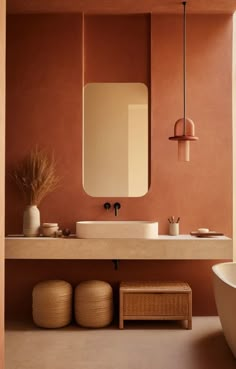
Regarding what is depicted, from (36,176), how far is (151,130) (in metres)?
1.31

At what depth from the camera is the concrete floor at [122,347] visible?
3.54 m

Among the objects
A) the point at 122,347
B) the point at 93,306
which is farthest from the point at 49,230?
the point at 122,347

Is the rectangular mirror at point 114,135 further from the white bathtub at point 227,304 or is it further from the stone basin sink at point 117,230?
the white bathtub at point 227,304

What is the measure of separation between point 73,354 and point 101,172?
6.39ft

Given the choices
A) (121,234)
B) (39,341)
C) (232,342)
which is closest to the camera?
(232,342)

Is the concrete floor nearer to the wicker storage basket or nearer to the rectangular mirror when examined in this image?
the wicker storage basket

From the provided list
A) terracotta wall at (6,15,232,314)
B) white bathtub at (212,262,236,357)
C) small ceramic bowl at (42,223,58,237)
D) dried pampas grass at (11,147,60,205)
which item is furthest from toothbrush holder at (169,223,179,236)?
dried pampas grass at (11,147,60,205)

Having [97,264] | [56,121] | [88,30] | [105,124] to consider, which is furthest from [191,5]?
[97,264]

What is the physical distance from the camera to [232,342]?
3557mm

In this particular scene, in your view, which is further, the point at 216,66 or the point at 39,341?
the point at 216,66

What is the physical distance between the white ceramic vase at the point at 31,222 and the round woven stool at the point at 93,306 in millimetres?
733

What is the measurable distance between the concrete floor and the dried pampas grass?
1.32 m

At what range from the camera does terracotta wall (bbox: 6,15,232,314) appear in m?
4.89

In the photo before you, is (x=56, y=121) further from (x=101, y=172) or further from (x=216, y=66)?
(x=216, y=66)
